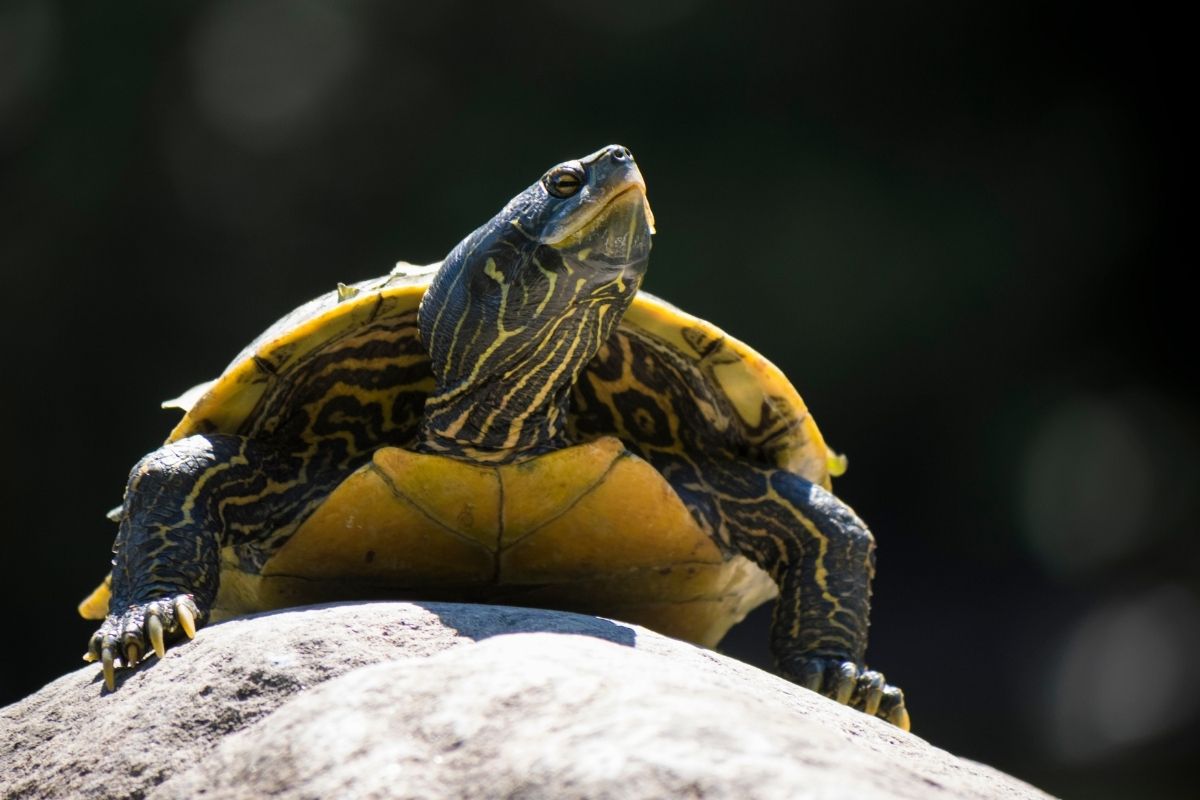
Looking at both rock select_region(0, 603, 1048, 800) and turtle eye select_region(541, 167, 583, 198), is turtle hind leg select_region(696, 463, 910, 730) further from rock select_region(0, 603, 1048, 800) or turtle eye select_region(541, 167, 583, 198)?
turtle eye select_region(541, 167, 583, 198)

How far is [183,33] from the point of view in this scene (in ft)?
27.4

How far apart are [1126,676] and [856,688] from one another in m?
5.77

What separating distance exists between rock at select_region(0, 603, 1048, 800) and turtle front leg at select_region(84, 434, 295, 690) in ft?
0.36

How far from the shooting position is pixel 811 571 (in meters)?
3.51

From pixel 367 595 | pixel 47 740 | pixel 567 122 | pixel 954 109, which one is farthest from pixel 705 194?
pixel 47 740

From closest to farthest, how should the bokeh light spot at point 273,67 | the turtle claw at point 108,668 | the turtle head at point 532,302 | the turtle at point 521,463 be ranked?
the turtle claw at point 108,668
the turtle head at point 532,302
the turtle at point 521,463
the bokeh light spot at point 273,67

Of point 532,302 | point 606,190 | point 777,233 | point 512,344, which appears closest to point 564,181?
point 606,190

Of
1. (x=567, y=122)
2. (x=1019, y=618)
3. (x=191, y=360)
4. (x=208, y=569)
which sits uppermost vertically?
(x=567, y=122)

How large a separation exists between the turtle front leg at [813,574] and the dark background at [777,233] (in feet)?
15.6

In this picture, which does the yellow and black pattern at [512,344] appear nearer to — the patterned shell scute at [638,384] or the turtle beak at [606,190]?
the turtle beak at [606,190]

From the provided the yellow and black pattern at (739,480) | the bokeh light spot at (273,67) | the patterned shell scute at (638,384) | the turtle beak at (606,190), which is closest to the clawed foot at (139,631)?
the patterned shell scute at (638,384)

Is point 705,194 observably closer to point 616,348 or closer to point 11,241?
point 11,241

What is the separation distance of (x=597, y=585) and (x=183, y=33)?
6301mm

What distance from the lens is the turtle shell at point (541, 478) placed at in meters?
3.25
